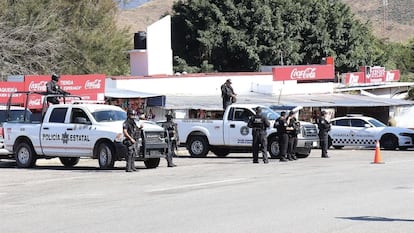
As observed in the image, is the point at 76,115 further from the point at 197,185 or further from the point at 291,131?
the point at 291,131

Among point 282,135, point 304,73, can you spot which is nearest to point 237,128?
point 282,135

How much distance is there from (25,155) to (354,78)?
3451 cm

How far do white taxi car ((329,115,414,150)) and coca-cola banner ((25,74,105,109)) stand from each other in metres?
10.8

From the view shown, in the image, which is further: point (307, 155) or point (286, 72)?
point (286, 72)

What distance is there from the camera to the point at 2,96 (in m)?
29.0

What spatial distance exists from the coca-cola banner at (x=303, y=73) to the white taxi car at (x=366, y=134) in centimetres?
1124

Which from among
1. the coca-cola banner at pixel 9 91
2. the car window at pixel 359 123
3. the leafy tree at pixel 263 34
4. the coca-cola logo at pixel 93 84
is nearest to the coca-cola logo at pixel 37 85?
the coca-cola banner at pixel 9 91

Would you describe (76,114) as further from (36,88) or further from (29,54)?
(29,54)

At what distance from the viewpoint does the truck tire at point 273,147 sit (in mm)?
26844

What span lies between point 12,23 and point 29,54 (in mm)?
2335

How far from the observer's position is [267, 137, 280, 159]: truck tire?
88.1ft

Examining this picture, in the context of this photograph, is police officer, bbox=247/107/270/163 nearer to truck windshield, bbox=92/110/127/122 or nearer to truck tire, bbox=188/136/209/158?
→ truck windshield, bbox=92/110/127/122

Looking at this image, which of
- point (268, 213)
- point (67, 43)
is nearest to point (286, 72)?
point (67, 43)

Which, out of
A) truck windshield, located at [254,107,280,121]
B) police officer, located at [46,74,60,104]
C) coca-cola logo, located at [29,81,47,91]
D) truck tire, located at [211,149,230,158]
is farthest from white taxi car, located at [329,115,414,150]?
police officer, located at [46,74,60,104]
